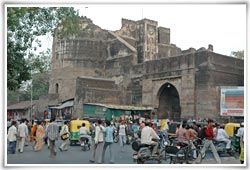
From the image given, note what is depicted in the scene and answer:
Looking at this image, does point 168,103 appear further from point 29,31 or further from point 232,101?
point 29,31

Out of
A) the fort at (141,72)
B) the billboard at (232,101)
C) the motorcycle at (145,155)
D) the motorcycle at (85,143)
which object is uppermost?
the fort at (141,72)

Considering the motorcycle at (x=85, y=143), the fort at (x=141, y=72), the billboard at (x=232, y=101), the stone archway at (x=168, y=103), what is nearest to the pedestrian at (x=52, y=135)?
the motorcycle at (x=85, y=143)

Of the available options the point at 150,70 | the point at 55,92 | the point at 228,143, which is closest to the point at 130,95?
the point at 150,70

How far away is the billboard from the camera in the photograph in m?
20.3

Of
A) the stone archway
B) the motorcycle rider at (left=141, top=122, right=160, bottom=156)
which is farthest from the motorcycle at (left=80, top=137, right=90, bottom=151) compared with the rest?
the stone archway

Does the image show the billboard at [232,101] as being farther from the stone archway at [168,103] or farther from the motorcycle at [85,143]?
the motorcycle at [85,143]

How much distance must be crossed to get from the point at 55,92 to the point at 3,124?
101 feet

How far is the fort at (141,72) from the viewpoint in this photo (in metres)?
23.8

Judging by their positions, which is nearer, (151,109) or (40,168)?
(40,168)

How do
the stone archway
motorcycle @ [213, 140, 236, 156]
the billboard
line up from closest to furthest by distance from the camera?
motorcycle @ [213, 140, 236, 156], the billboard, the stone archway

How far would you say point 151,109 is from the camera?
25.4 m

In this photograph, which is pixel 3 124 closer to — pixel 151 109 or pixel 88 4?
pixel 88 4

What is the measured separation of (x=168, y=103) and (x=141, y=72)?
426 centimetres

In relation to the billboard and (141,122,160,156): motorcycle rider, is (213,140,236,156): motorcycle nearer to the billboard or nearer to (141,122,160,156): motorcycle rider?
(141,122,160,156): motorcycle rider
